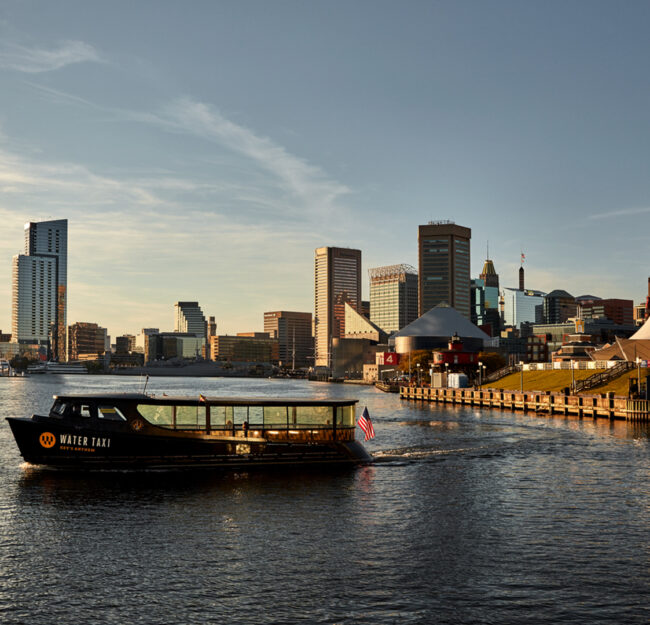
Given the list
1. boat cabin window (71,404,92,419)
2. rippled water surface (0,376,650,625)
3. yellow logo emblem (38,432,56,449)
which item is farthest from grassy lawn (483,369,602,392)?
yellow logo emblem (38,432,56,449)

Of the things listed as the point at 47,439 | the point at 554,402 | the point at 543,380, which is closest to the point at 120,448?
the point at 47,439

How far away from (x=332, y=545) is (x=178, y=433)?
1910cm

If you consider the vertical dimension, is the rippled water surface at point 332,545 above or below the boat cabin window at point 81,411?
below

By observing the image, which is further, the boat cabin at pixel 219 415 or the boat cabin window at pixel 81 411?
the boat cabin at pixel 219 415

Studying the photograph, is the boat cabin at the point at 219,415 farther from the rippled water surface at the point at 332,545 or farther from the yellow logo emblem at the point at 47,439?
the rippled water surface at the point at 332,545

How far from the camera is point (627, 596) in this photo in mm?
25766

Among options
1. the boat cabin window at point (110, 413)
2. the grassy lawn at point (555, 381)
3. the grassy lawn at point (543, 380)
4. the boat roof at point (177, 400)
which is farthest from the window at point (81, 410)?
the grassy lawn at point (543, 380)

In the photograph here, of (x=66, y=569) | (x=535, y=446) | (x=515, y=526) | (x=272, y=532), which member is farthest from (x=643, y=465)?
(x=66, y=569)

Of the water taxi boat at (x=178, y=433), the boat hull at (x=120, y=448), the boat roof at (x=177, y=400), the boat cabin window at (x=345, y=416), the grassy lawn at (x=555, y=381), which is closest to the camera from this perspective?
the boat hull at (x=120, y=448)

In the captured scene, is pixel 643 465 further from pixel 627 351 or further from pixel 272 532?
pixel 627 351

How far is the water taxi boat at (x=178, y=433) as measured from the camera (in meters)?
46.7

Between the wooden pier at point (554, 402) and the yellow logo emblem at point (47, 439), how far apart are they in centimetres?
6807

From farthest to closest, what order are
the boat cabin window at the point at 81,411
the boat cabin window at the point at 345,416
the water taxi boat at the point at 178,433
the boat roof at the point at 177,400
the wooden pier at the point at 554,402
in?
the wooden pier at the point at 554,402, the boat cabin window at the point at 345,416, the boat roof at the point at 177,400, the boat cabin window at the point at 81,411, the water taxi boat at the point at 178,433

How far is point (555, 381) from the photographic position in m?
128
